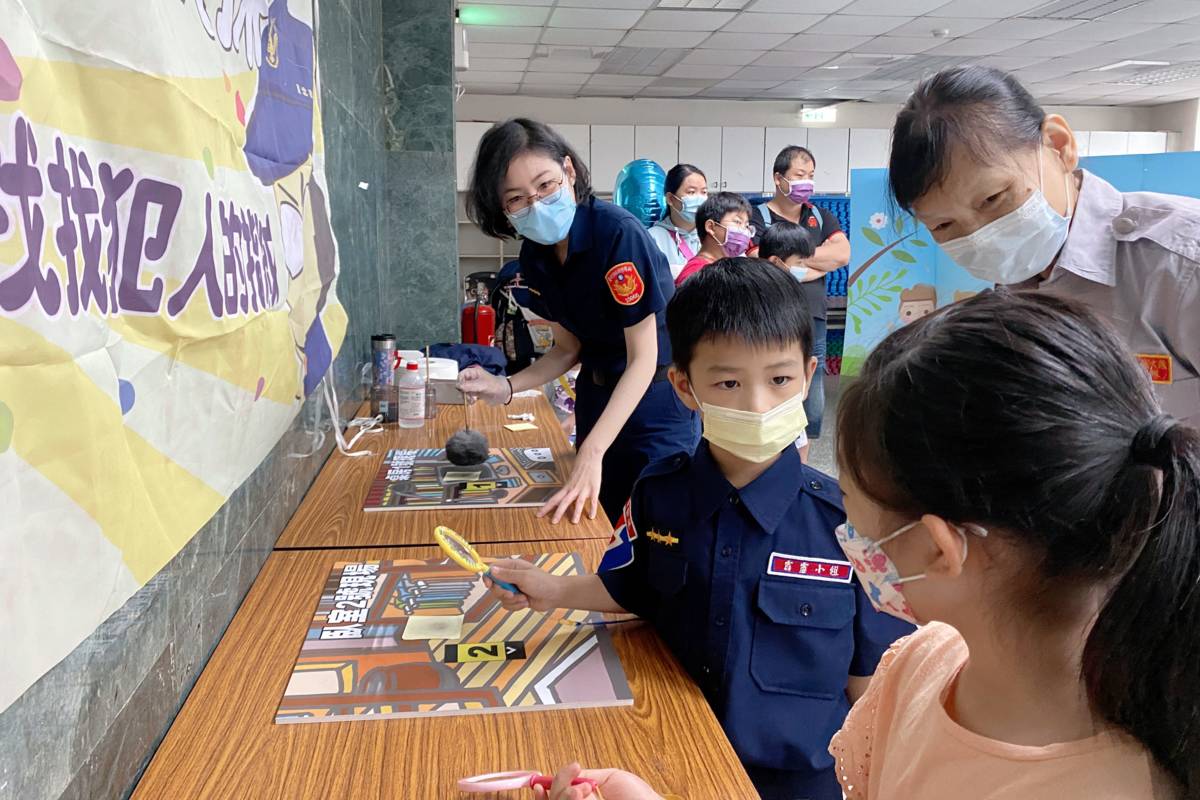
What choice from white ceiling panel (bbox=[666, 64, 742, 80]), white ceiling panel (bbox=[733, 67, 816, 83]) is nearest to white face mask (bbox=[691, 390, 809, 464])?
white ceiling panel (bbox=[666, 64, 742, 80])

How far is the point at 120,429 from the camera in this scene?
0.67 metres

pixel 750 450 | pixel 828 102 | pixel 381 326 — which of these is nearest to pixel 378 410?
pixel 381 326

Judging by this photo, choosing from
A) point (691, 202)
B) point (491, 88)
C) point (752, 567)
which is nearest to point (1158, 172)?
point (691, 202)

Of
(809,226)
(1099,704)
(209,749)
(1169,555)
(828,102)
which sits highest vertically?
(828,102)

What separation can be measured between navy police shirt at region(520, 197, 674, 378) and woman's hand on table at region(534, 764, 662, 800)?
42.4 inches

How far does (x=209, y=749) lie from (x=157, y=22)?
0.67 m

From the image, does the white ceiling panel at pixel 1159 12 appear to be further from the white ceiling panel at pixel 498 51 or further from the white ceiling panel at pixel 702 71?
the white ceiling panel at pixel 498 51

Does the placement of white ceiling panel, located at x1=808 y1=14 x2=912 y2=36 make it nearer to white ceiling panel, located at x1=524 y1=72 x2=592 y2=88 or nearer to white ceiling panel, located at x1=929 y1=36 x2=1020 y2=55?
white ceiling panel, located at x1=929 y1=36 x2=1020 y2=55

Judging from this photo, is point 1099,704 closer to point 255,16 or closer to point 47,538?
point 47,538

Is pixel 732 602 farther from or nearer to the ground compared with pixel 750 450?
nearer to the ground

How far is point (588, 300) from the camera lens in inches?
69.9

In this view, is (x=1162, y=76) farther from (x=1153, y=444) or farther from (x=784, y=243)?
(x=1153, y=444)

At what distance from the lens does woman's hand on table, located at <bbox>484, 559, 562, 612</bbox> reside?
1.05 meters

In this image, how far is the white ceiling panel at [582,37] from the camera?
6.52 metres
